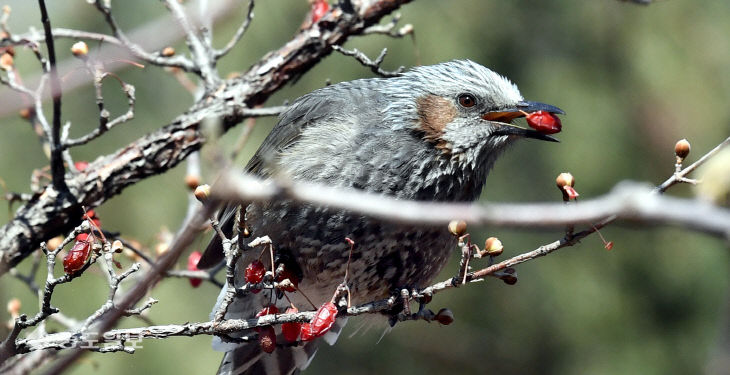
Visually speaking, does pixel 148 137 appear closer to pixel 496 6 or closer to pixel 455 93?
pixel 455 93

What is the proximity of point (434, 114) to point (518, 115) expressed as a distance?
0.35 metres

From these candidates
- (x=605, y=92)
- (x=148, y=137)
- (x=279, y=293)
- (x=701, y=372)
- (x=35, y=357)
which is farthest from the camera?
(x=605, y=92)

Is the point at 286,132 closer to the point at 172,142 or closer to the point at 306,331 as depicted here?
the point at 172,142

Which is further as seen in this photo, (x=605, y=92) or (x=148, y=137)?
(x=605, y=92)

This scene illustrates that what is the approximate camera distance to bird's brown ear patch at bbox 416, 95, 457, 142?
11.1ft

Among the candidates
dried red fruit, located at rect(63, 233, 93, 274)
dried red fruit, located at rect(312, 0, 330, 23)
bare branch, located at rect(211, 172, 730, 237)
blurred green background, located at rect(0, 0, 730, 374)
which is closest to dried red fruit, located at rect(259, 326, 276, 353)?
dried red fruit, located at rect(63, 233, 93, 274)

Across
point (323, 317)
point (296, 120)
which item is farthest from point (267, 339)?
point (296, 120)

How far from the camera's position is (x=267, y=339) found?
2.78 metres

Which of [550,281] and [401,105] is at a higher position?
[550,281]

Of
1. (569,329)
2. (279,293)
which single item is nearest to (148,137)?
(279,293)

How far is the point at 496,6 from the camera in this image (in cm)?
571

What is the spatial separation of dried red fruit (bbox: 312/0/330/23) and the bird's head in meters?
0.45

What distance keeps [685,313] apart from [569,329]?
78 cm

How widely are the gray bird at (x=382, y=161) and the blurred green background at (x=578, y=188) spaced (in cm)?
189
